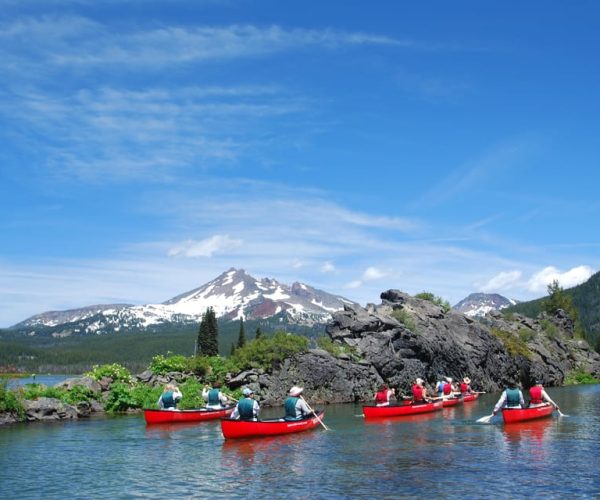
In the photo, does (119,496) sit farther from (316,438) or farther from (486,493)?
(316,438)

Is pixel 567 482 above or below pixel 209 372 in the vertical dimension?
below

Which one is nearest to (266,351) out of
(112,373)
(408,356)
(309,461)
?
(112,373)

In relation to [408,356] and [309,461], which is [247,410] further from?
[408,356]

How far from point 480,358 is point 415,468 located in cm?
6939

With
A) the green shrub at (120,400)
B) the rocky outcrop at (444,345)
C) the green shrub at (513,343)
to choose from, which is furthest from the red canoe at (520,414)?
the green shrub at (513,343)

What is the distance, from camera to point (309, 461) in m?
28.4

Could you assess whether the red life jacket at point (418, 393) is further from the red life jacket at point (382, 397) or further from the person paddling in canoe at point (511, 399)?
the person paddling in canoe at point (511, 399)

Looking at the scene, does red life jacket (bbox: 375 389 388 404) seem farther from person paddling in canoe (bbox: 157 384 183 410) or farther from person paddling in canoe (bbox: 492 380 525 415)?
person paddling in canoe (bbox: 157 384 183 410)

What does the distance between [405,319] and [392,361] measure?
940 centimetres

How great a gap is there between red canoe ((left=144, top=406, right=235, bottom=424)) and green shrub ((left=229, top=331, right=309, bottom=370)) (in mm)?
15501

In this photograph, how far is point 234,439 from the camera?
1377 inches

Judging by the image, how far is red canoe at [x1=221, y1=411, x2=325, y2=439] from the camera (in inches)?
1353

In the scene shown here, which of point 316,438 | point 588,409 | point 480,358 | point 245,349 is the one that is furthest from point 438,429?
point 480,358

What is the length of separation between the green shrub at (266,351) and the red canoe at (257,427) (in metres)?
25.6
